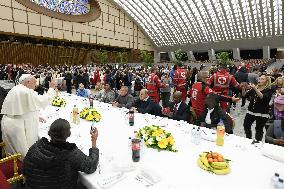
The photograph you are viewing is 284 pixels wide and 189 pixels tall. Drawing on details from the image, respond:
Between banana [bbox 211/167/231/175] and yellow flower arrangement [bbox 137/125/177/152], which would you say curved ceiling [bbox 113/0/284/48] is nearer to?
yellow flower arrangement [bbox 137/125/177/152]

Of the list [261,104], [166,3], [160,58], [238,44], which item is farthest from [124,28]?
[261,104]

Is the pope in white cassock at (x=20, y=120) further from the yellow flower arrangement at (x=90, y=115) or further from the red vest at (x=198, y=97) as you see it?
the red vest at (x=198, y=97)

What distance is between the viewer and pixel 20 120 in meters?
3.52

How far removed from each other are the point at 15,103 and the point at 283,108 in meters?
4.49

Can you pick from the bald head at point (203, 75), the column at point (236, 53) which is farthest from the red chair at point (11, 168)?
the column at point (236, 53)

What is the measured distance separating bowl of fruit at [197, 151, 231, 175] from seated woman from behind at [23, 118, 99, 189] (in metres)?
1.15

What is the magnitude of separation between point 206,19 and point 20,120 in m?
37.2

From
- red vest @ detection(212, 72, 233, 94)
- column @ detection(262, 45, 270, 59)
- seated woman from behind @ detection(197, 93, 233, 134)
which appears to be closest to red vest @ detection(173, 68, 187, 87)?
red vest @ detection(212, 72, 233, 94)

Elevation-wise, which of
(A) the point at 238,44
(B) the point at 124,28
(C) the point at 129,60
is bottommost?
(C) the point at 129,60

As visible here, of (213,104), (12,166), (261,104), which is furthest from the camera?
(261,104)

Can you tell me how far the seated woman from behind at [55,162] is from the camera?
2.25 m

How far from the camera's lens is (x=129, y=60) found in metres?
37.8

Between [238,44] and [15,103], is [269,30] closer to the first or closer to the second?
[238,44]

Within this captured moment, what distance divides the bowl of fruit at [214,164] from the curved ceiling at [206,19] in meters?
31.9
